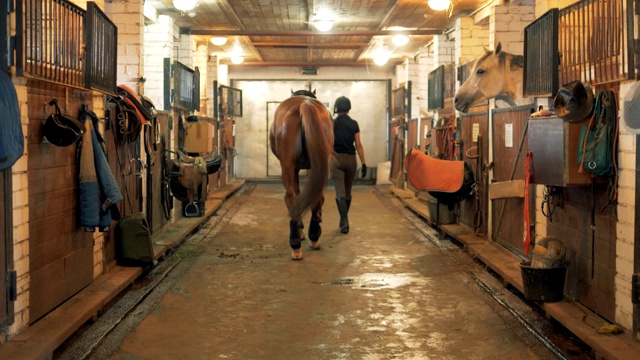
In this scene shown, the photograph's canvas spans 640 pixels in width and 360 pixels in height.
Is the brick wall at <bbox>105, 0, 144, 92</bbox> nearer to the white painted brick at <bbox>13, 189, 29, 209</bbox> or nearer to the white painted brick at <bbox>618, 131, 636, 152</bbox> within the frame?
the white painted brick at <bbox>13, 189, 29, 209</bbox>

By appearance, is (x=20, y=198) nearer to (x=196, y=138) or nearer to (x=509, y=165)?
Result: (x=509, y=165)

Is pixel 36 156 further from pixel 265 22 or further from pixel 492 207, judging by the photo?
pixel 265 22

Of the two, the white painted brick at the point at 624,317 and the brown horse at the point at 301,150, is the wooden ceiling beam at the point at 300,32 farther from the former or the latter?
the white painted brick at the point at 624,317

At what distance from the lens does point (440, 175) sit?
8078 mm

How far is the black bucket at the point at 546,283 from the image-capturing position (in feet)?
16.0

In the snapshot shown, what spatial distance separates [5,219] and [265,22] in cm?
868

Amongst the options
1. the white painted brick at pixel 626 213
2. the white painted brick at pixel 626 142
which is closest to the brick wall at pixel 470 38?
the white painted brick at pixel 626 142

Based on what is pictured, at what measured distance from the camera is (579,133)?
14.8ft

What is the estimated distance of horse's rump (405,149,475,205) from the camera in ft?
26.4

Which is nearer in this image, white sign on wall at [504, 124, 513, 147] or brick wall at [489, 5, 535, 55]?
white sign on wall at [504, 124, 513, 147]

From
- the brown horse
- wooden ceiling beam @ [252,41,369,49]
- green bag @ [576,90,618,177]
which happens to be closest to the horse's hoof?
the brown horse

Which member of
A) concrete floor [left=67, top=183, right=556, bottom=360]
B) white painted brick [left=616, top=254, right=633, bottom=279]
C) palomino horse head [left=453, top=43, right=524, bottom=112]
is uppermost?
palomino horse head [left=453, top=43, right=524, bottom=112]

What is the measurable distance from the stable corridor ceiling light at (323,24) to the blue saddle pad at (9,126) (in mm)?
8255

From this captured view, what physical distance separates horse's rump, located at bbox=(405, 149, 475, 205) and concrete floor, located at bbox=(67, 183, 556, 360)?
2.24 feet
